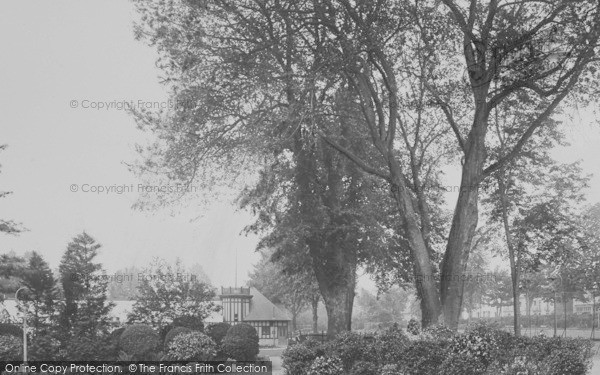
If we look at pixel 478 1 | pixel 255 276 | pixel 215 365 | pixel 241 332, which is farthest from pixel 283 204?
pixel 255 276

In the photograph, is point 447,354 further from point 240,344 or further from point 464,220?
point 240,344

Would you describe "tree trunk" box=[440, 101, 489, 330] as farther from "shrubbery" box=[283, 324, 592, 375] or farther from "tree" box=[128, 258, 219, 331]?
"tree" box=[128, 258, 219, 331]

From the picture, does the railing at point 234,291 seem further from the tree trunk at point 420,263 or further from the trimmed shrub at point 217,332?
the tree trunk at point 420,263

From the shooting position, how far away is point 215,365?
81.7 feet

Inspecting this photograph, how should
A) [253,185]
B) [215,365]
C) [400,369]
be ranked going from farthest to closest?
[253,185] → [215,365] → [400,369]

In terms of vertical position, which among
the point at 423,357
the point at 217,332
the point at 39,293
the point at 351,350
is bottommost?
the point at 217,332

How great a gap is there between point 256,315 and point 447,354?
4194cm

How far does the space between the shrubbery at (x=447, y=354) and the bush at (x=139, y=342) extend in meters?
12.0

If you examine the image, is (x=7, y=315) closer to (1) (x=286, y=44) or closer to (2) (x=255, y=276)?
(1) (x=286, y=44)

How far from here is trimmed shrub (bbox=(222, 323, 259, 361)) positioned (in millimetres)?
30219

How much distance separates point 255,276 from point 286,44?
194 feet

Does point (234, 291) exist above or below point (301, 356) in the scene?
below

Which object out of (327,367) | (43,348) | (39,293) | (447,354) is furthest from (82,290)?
(447,354)

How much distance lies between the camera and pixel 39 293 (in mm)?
32875
